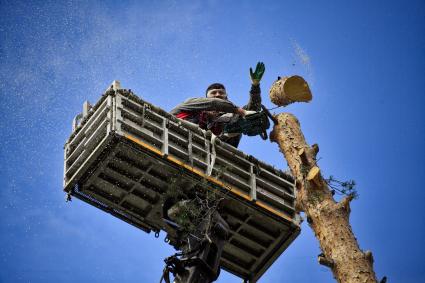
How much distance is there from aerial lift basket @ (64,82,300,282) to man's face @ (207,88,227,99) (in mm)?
1667

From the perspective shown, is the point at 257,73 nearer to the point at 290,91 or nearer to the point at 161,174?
the point at 290,91

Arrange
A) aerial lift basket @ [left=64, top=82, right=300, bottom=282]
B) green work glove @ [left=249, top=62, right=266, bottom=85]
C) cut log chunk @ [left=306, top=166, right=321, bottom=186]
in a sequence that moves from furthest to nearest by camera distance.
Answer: green work glove @ [left=249, top=62, right=266, bottom=85] → aerial lift basket @ [left=64, top=82, right=300, bottom=282] → cut log chunk @ [left=306, top=166, right=321, bottom=186]

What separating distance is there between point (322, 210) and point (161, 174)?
2.37 meters

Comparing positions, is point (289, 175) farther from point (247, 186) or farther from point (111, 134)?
point (111, 134)

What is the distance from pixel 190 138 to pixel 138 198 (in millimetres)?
1175

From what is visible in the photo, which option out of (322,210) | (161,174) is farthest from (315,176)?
(161,174)

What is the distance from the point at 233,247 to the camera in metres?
13.3

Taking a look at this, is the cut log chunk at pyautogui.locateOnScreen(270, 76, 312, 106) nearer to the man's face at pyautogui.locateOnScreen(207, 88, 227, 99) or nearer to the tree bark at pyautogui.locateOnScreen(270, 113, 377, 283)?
the tree bark at pyautogui.locateOnScreen(270, 113, 377, 283)

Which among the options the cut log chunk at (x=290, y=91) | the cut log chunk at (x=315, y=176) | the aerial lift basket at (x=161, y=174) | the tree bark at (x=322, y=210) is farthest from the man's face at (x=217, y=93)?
the cut log chunk at (x=315, y=176)

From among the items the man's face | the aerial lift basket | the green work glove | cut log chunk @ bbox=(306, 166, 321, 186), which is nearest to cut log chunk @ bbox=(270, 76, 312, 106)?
the green work glove

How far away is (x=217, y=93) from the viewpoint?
1426 centimetres

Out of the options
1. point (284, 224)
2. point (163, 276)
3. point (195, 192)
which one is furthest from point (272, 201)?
point (163, 276)

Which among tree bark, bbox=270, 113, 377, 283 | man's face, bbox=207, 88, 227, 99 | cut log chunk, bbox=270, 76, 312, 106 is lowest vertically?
tree bark, bbox=270, 113, 377, 283

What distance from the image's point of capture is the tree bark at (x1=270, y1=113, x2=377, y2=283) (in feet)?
34.1
